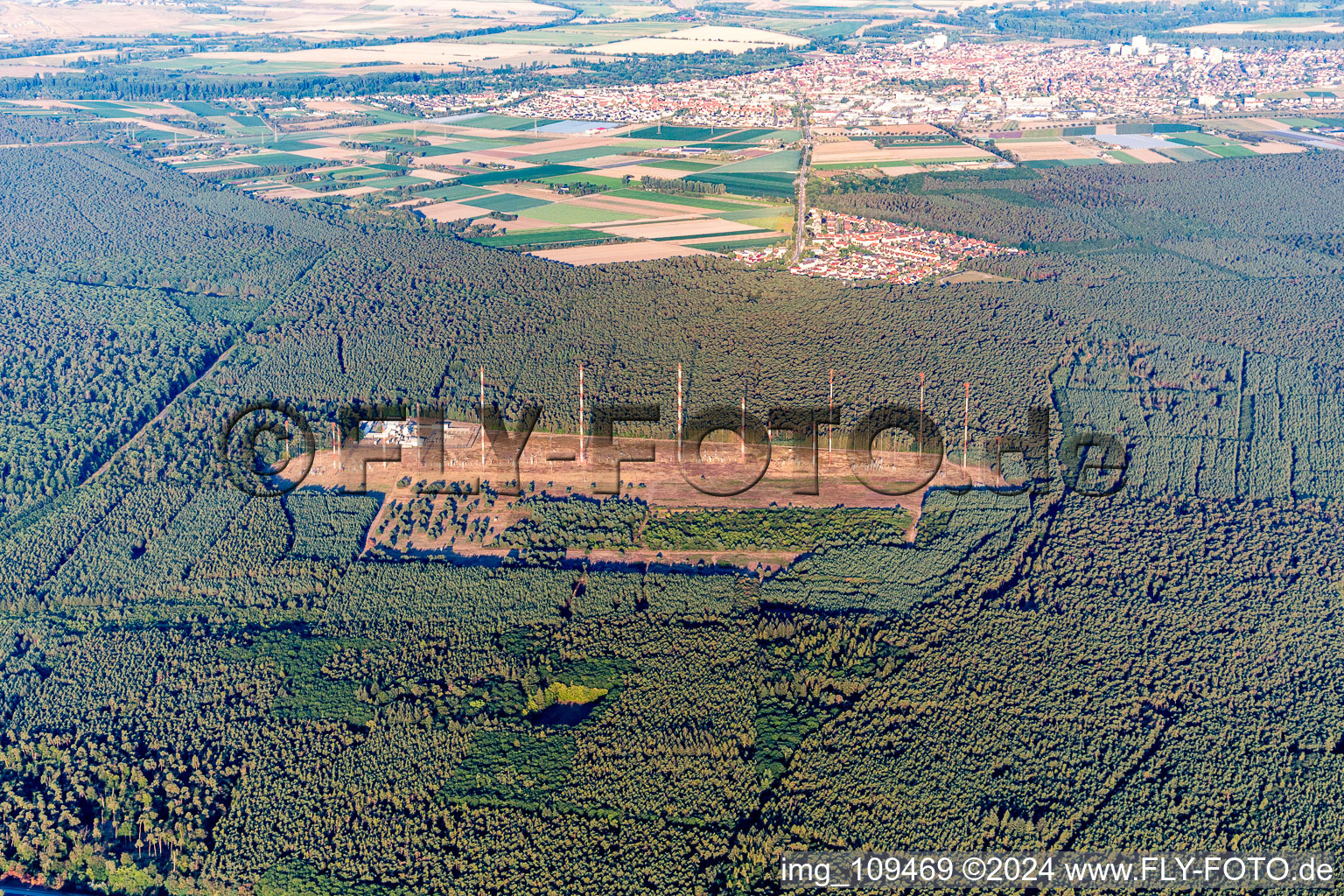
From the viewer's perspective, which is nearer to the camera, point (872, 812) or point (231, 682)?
point (872, 812)

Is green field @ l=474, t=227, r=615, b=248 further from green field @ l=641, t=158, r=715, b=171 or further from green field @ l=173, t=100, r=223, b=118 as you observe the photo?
green field @ l=173, t=100, r=223, b=118

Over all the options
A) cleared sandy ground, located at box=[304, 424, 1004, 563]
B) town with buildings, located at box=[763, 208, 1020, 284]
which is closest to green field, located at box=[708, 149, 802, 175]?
town with buildings, located at box=[763, 208, 1020, 284]

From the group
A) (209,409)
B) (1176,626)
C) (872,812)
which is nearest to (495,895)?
(872,812)

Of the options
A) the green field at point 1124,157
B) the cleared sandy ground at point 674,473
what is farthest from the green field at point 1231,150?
the cleared sandy ground at point 674,473

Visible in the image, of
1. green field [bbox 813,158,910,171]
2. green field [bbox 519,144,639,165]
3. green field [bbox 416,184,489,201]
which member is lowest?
green field [bbox 416,184,489,201]

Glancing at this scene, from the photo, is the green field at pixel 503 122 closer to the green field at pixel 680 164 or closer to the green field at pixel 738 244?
the green field at pixel 680 164

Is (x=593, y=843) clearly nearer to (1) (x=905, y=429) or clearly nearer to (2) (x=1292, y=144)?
(1) (x=905, y=429)
